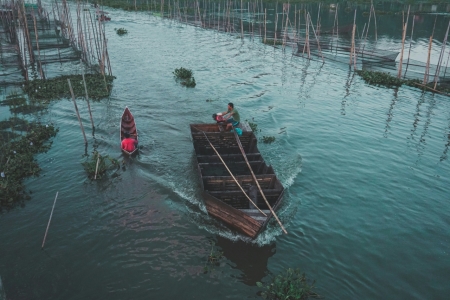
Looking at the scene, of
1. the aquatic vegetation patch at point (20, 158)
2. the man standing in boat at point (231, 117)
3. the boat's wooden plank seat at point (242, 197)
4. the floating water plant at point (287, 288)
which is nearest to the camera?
the floating water plant at point (287, 288)

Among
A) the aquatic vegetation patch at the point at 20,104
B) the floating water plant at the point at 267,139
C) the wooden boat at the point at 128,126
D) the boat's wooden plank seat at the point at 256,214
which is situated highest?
the aquatic vegetation patch at the point at 20,104

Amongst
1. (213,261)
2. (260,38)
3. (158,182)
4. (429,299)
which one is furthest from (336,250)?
(260,38)

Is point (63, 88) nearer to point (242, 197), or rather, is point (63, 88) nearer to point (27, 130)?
point (27, 130)

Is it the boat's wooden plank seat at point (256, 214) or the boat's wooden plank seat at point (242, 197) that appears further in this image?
the boat's wooden plank seat at point (242, 197)

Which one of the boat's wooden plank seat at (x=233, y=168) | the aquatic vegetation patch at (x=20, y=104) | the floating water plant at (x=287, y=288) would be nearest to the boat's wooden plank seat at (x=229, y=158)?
the boat's wooden plank seat at (x=233, y=168)

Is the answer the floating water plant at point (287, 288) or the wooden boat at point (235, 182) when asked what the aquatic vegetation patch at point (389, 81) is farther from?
the floating water plant at point (287, 288)

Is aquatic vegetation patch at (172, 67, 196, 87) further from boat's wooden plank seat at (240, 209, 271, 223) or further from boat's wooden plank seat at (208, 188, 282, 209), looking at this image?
boat's wooden plank seat at (240, 209, 271, 223)
